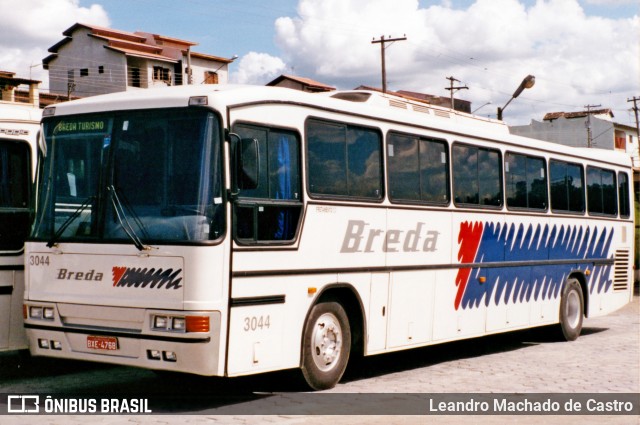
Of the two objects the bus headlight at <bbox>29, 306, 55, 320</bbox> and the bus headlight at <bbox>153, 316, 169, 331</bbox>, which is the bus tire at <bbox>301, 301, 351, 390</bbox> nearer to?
the bus headlight at <bbox>153, 316, 169, 331</bbox>

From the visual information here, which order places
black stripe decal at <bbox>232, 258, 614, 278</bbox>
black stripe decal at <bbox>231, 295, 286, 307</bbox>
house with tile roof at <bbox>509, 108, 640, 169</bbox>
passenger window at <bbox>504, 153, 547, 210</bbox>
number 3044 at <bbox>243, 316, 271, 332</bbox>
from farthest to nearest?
house with tile roof at <bbox>509, 108, 640, 169</bbox>, passenger window at <bbox>504, 153, 547, 210</bbox>, black stripe decal at <bbox>232, 258, 614, 278</bbox>, number 3044 at <bbox>243, 316, 271, 332</bbox>, black stripe decal at <bbox>231, 295, 286, 307</bbox>

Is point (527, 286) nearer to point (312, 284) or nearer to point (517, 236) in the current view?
point (517, 236)

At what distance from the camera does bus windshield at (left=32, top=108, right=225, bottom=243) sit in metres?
8.73

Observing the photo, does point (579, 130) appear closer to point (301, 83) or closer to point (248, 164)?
point (301, 83)

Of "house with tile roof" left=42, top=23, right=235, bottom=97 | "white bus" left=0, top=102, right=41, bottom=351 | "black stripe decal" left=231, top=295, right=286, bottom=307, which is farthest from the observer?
"house with tile roof" left=42, top=23, right=235, bottom=97

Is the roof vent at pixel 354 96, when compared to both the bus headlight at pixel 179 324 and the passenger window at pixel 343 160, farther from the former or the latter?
the bus headlight at pixel 179 324

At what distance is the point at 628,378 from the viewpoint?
11508 millimetres

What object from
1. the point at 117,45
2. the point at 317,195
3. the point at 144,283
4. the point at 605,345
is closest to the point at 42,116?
the point at 144,283

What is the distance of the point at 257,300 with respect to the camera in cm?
908

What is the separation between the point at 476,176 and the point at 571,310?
430cm

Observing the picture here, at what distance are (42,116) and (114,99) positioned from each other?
1.02m

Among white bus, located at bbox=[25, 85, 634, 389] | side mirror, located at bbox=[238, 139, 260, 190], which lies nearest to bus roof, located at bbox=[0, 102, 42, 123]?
white bus, located at bbox=[25, 85, 634, 389]

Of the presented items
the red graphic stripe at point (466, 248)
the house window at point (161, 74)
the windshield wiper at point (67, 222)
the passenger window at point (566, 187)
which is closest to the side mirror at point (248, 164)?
the windshield wiper at point (67, 222)

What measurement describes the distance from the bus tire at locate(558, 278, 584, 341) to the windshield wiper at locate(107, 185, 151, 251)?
30.1 feet
